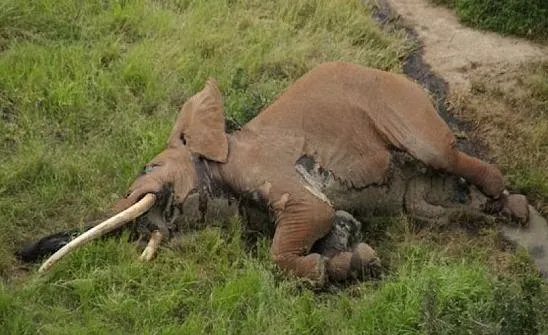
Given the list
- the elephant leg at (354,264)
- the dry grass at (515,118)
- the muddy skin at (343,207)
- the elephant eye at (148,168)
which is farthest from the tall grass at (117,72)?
the elephant leg at (354,264)

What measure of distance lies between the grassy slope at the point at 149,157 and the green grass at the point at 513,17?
901 mm

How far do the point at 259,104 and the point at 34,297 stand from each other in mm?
2466

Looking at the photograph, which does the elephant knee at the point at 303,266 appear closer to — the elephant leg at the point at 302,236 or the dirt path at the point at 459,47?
the elephant leg at the point at 302,236

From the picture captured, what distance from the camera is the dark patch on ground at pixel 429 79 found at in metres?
7.27

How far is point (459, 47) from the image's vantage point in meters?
8.48

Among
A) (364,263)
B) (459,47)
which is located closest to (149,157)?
(364,263)

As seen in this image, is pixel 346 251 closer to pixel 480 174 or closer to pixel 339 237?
pixel 339 237

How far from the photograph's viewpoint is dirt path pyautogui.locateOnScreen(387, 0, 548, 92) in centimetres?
813

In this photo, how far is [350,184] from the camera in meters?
6.18

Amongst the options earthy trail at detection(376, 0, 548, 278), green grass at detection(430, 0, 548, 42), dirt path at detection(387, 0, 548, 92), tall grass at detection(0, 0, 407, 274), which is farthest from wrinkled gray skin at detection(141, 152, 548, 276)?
green grass at detection(430, 0, 548, 42)

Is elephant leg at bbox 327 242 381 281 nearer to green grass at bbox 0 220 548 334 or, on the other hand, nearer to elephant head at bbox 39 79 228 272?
green grass at bbox 0 220 548 334

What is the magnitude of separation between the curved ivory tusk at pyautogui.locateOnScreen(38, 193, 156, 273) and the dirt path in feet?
10.3

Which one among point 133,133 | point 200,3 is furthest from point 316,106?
point 200,3

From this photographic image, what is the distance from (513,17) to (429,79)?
1137mm
